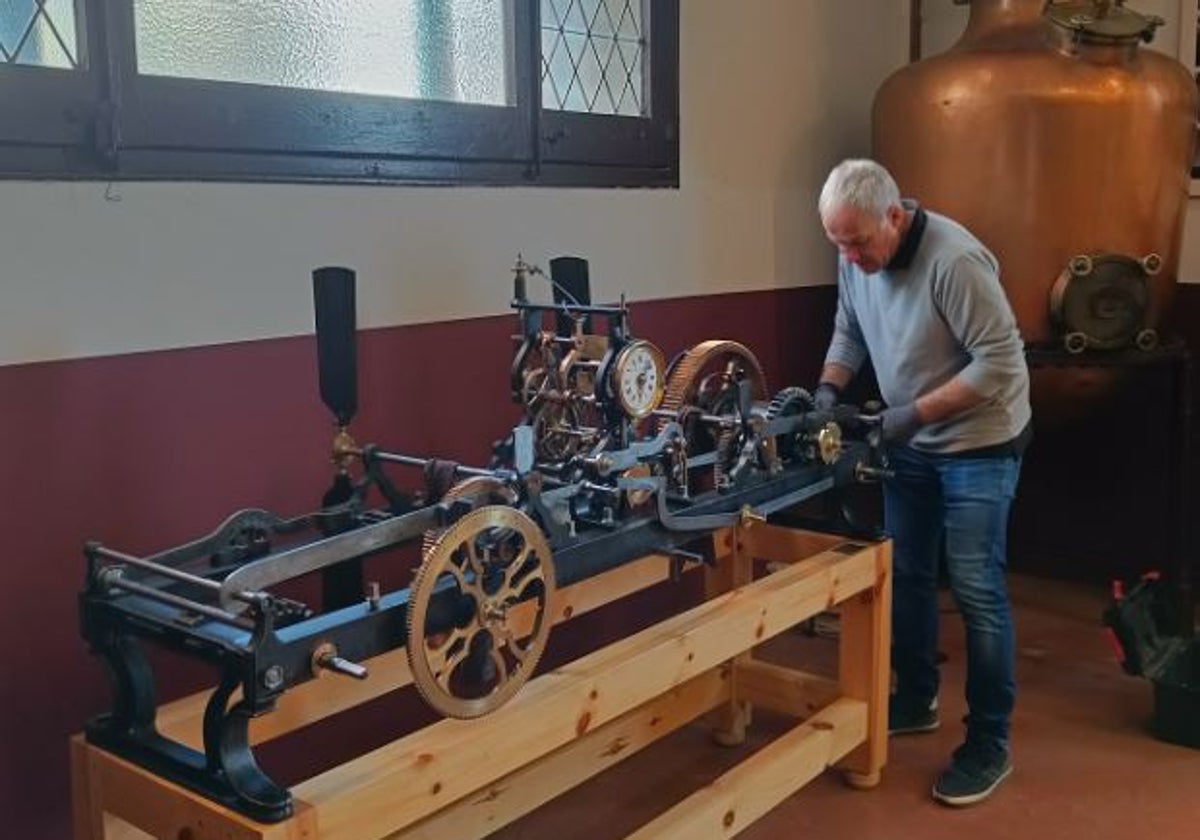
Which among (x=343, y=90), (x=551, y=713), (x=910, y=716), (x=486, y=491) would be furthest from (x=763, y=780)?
(x=343, y=90)

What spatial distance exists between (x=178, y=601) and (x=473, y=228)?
133 cm

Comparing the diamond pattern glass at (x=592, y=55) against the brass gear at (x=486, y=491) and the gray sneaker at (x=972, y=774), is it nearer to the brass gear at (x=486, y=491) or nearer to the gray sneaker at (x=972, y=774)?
the brass gear at (x=486, y=491)

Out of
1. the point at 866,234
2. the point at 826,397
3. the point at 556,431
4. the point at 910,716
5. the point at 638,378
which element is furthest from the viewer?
the point at 910,716

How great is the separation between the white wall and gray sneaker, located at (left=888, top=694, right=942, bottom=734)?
1.17 meters

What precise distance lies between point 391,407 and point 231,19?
2.60 ft

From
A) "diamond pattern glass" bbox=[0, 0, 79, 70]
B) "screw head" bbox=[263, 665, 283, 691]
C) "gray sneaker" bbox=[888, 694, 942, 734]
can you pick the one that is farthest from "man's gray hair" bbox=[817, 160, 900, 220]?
"screw head" bbox=[263, 665, 283, 691]

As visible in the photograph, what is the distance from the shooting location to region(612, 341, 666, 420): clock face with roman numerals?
7.22 feet

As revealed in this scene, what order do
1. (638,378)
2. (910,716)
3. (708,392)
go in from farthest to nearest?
1. (910,716)
2. (708,392)
3. (638,378)

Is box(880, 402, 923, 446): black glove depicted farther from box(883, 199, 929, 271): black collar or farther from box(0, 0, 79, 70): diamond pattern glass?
box(0, 0, 79, 70): diamond pattern glass

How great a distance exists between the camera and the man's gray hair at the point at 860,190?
269cm

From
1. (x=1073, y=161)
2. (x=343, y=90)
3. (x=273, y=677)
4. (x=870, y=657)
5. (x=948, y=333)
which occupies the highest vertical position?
(x=343, y=90)

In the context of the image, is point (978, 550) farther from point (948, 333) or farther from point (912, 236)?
point (912, 236)

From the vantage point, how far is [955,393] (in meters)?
2.74

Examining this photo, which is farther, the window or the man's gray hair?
the man's gray hair
